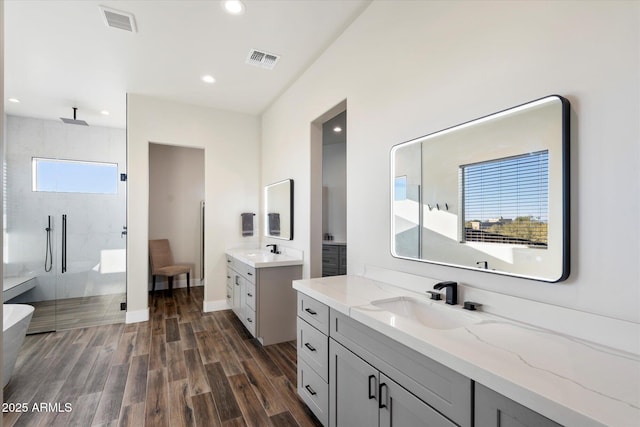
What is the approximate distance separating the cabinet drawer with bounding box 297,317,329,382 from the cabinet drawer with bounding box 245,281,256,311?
1142 millimetres

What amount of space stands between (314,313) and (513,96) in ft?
5.34

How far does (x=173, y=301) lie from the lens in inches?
190

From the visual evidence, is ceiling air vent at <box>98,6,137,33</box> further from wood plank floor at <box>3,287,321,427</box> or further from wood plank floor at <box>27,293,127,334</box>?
wood plank floor at <box>27,293,127,334</box>

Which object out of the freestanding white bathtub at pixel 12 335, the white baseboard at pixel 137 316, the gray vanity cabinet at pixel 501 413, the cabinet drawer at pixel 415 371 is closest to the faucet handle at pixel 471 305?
the cabinet drawer at pixel 415 371

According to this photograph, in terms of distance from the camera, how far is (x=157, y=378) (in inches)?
99.6

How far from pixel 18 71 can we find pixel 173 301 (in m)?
3.55

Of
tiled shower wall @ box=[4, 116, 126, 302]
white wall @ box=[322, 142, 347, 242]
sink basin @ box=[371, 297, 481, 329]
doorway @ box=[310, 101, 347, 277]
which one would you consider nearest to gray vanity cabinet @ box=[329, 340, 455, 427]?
sink basin @ box=[371, 297, 481, 329]

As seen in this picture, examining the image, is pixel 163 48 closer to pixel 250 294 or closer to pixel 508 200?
pixel 250 294

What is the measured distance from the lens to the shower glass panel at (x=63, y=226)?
4043 millimetres

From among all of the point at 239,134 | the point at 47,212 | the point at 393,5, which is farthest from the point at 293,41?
the point at 47,212

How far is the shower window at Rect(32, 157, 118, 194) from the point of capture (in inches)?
170

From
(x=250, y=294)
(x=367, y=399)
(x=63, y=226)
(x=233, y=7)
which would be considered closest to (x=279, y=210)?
(x=250, y=294)

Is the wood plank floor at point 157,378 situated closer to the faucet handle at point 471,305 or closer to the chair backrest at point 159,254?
the faucet handle at point 471,305

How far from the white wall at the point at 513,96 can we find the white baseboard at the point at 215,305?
2.75 m
